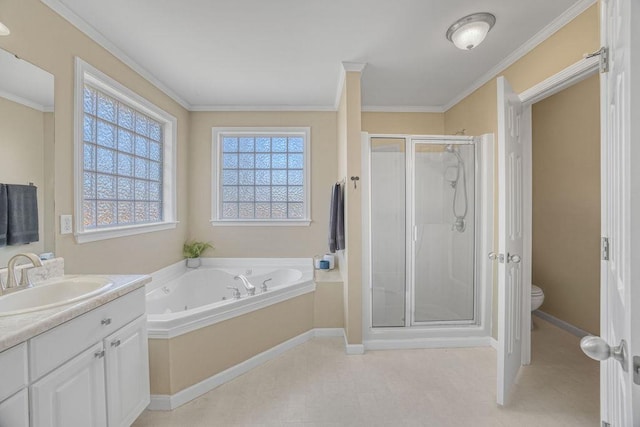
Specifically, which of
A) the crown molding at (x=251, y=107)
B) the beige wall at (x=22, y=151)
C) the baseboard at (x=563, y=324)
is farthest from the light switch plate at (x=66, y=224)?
the baseboard at (x=563, y=324)

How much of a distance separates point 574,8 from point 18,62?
3151 mm

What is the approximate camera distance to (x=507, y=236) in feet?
5.88

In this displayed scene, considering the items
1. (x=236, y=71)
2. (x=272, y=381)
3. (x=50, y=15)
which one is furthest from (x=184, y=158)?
(x=272, y=381)

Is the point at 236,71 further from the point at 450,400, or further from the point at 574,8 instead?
the point at 450,400

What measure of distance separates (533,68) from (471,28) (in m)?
0.65

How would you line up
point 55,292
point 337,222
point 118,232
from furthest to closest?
point 337,222 < point 118,232 < point 55,292

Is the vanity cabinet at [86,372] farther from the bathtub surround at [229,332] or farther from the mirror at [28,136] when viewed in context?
the mirror at [28,136]

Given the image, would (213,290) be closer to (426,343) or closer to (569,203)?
(426,343)

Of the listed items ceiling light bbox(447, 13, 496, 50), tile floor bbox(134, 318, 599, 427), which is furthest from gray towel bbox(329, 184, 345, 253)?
ceiling light bbox(447, 13, 496, 50)

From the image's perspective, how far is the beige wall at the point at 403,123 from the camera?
11.9 ft

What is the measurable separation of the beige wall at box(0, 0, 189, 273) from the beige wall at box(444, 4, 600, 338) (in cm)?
313

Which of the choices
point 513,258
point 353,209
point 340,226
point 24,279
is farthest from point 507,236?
point 24,279

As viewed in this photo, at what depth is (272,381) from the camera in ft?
6.91

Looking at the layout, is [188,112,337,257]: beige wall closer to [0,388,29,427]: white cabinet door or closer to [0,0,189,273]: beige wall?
[0,0,189,273]: beige wall
